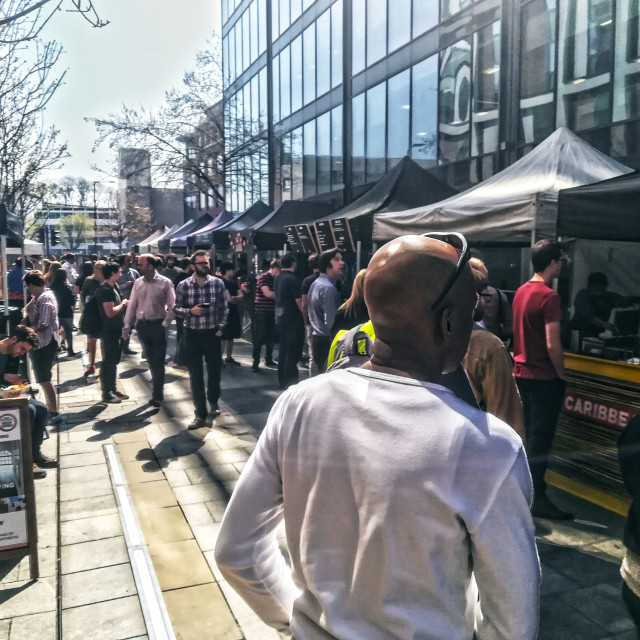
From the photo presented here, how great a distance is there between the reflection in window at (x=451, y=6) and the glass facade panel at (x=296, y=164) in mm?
9307

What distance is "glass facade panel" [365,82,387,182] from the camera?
57.4 ft

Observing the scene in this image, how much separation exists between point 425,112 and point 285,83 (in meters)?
10.9

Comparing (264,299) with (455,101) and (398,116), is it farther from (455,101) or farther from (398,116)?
(398,116)

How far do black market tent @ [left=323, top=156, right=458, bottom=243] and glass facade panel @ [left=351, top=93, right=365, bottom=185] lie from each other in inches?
324

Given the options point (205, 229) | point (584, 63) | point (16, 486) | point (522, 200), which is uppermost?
point (584, 63)

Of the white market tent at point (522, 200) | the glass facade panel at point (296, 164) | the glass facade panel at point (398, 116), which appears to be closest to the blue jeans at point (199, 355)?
the white market tent at point (522, 200)

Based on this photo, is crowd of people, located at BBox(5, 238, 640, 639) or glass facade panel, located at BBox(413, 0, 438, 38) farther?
glass facade panel, located at BBox(413, 0, 438, 38)

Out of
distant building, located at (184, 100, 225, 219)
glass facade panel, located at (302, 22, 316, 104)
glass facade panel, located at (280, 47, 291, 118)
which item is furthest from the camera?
distant building, located at (184, 100, 225, 219)

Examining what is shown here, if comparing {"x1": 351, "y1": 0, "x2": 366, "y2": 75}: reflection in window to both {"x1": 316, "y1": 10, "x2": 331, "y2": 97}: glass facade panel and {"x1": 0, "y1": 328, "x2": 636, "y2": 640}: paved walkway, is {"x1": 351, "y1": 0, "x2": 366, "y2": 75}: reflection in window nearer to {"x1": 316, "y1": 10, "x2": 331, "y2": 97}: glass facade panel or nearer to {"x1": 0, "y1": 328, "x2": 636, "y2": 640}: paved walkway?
{"x1": 316, "y1": 10, "x2": 331, "y2": 97}: glass facade panel

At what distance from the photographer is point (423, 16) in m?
15.3

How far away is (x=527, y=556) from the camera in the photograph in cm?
114

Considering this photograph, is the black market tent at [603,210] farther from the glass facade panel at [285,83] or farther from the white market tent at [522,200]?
the glass facade panel at [285,83]

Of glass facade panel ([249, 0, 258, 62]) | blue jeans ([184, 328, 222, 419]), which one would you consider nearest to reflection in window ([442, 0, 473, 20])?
blue jeans ([184, 328, 222, 419])

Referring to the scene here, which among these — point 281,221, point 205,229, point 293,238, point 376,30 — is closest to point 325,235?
point 293,238
